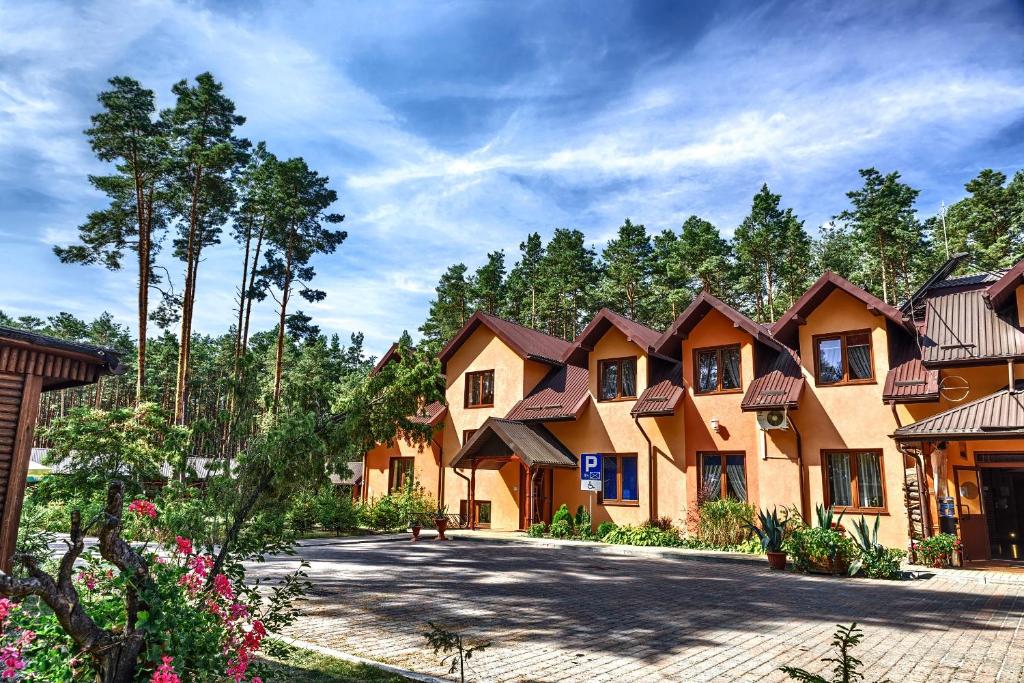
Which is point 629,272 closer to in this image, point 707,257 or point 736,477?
point 707,257

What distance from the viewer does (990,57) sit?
5273 millimetres

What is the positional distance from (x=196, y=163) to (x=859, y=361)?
27.5 metres

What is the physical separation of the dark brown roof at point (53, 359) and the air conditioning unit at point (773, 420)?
16207 mm

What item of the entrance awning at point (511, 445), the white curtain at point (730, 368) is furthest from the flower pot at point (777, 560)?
the entrance awning at point (511, 445)

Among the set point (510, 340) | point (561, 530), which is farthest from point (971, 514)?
point (510, 340)

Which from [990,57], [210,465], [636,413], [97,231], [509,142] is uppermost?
[97,231]

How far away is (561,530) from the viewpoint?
21016 millimetres

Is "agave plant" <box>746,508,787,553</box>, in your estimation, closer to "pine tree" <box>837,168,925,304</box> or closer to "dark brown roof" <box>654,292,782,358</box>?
"dark brown roof" <box>654,292,782,358</box>

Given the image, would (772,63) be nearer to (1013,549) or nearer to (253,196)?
(1013,549)

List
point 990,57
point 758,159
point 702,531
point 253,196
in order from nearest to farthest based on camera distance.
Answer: point 990,57
point 758,159
point 702,531
point 253,196

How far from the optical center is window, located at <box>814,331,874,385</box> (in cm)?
1798

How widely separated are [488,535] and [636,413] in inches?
260

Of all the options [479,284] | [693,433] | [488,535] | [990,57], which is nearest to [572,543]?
[488,535]

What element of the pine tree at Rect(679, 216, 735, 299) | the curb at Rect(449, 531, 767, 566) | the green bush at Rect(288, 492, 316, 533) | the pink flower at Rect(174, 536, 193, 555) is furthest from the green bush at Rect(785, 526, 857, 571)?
the pine tree at Rect(679, 216, 735, 299)
